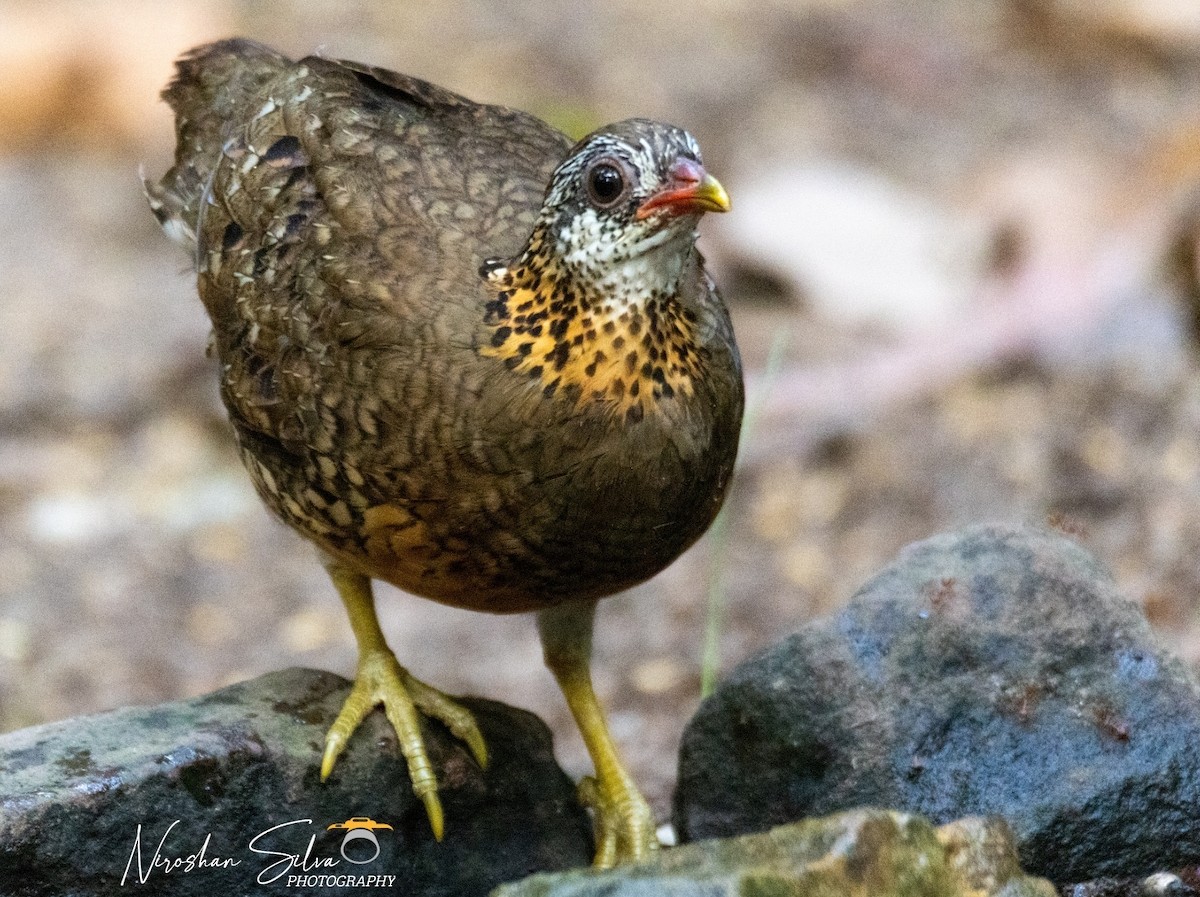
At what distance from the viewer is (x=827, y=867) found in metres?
3.15

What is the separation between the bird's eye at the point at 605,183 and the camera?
3.82 meters

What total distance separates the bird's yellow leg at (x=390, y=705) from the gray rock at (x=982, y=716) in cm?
65

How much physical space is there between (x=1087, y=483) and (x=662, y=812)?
2.52 meters

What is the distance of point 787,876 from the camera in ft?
10.2

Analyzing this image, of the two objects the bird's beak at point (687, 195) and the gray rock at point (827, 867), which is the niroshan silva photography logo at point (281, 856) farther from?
the bird's beak at point (687, 195)

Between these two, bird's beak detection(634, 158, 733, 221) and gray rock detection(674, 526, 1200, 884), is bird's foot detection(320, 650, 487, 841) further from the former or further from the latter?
bird's beak detection(634, 158, 733, 221)

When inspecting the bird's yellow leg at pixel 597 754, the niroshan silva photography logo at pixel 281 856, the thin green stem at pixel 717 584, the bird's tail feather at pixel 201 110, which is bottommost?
the niroshan silva photography logo at pixel 281 856

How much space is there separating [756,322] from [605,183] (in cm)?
474

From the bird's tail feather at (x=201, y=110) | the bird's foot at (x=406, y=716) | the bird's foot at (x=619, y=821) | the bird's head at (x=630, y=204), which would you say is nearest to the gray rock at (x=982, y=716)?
the bird's foot at (x=619, y=821)

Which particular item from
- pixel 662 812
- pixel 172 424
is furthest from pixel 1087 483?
pixel 172 424

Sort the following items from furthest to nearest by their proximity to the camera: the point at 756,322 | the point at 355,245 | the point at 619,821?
the point at 756,322
the point at 619,821
the point at 355,245

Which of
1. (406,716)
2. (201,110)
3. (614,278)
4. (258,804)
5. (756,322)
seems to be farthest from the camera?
(756,322)

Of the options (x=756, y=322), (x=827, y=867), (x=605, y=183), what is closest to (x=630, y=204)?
(x=605, y=183)

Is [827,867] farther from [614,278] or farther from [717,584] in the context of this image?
[717,584]
